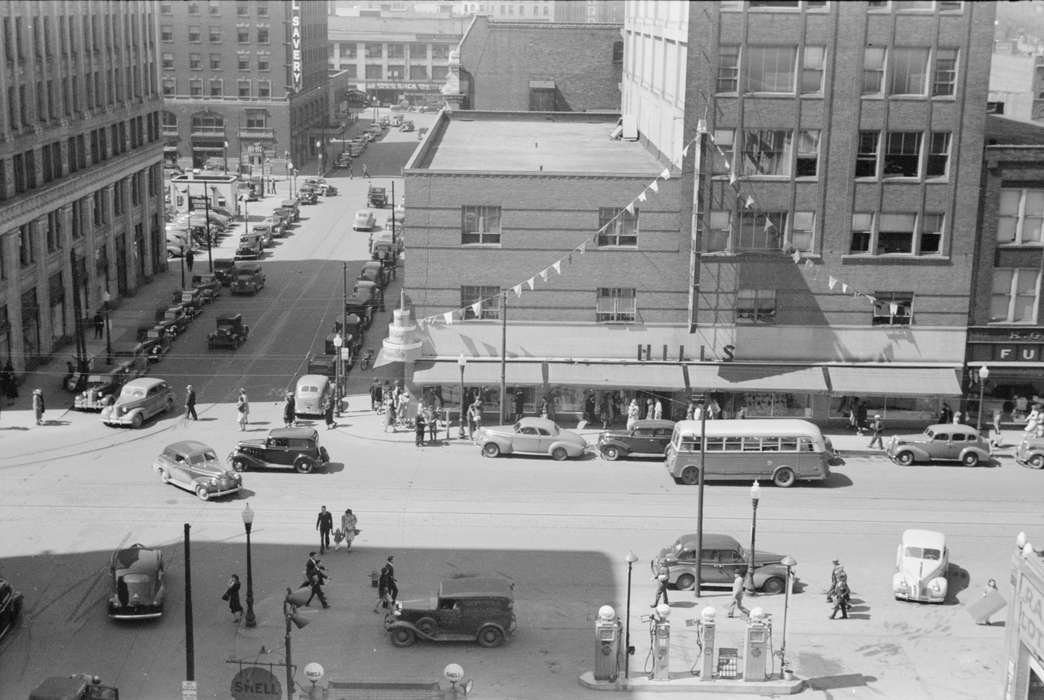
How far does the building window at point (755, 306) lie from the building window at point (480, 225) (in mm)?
10034

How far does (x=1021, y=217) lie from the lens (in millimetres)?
56000

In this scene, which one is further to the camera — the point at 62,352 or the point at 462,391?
the point at 62,352

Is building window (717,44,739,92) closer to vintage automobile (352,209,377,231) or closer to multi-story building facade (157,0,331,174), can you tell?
vintage automobile (352,209,377,231)

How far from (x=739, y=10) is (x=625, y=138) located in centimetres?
2008

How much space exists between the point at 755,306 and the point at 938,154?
30.0 ft

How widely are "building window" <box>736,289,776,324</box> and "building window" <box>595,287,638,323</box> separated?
4178 millimetres

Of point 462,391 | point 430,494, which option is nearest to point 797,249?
point 462,391

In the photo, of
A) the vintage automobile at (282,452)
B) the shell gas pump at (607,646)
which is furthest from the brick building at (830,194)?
the shell gas pump at (607,646)

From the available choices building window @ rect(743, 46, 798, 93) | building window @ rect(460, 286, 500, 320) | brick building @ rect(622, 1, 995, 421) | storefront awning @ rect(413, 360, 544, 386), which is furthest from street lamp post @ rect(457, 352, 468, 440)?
building window @ rect(743, 46, 798, 93)

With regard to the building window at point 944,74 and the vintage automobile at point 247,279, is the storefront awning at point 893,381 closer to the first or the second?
the building window at point 944,74

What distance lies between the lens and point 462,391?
57094mm

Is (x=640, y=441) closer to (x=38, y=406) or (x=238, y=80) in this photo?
(x=38, y=406)

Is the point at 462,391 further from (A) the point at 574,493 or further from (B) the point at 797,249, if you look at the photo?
(B) the point at 797,249

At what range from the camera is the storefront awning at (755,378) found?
56.2 metres
